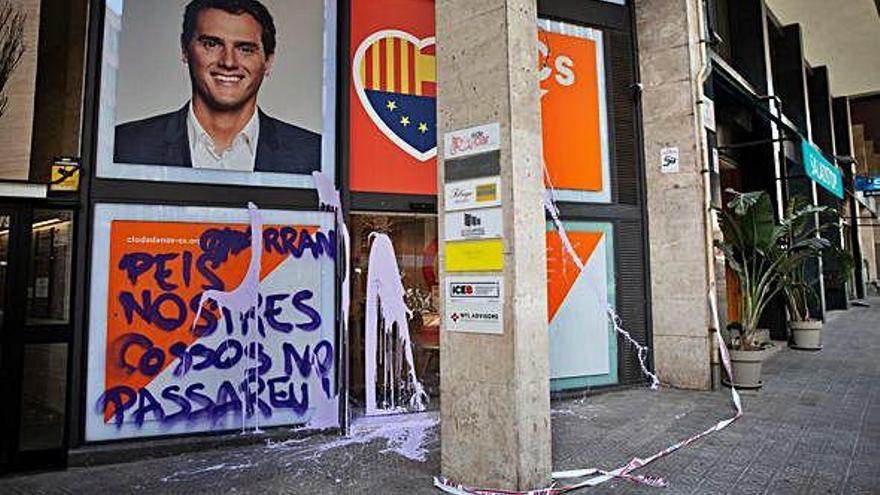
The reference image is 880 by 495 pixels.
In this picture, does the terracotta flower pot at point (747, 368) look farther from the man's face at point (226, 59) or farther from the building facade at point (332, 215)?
the man's face at point (226, 59)

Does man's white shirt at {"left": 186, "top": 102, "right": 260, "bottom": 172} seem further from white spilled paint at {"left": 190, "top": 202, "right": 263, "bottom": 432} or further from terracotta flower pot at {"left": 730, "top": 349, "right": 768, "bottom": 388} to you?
terracotta flower pot at {"left": 730, "top": 349, "right": 768, "bottom": 388}

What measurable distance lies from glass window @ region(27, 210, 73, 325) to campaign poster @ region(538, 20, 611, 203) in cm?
515

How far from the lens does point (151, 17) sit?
5.37m

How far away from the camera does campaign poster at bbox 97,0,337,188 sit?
522 cm

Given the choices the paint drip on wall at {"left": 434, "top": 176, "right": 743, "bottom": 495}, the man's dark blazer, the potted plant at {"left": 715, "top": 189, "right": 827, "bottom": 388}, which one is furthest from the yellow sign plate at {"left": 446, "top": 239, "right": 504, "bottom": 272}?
the potted plant at {"left": 715, "top": 189, "right": 827, "bottom": 388}

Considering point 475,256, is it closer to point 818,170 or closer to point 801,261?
point 801,261

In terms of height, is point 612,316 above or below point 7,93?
below

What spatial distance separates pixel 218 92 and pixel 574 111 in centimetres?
438

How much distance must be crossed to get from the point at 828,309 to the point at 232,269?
19.9 m

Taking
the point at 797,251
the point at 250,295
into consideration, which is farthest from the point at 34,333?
the point at 797,251

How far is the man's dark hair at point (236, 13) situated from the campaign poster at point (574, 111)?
3.27 m

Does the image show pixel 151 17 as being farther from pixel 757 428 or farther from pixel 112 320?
pixel 757 428

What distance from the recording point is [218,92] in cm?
565

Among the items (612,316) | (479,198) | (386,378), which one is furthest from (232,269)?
(612,316)
